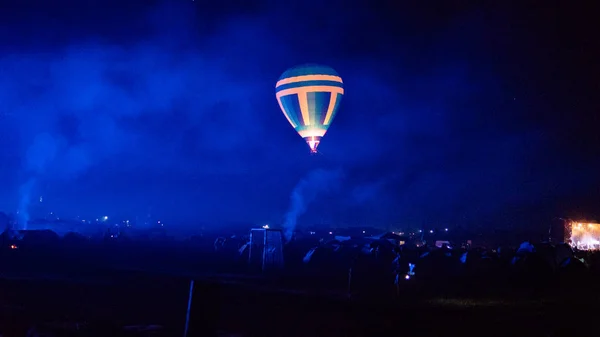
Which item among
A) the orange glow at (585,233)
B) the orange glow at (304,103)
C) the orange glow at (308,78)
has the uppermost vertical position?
the orange glow at (308,78)

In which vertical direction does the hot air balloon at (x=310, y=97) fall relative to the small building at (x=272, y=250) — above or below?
above

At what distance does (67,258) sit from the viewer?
124ft

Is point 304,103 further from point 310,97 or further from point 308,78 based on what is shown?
point 308,78

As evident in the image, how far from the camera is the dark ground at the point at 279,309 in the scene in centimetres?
1451

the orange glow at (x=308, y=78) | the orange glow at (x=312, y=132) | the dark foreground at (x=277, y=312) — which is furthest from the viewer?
the orange glow at (x=312, y=132)

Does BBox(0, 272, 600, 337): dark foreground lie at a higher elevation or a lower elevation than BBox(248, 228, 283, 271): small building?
lower

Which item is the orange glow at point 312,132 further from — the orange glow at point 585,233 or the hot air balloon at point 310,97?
the orange glow at point 585,233

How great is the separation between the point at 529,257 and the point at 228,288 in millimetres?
17752

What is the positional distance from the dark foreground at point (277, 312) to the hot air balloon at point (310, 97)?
18350mm

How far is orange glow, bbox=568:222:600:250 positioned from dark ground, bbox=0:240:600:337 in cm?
4327

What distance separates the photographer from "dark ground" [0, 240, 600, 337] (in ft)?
47.6

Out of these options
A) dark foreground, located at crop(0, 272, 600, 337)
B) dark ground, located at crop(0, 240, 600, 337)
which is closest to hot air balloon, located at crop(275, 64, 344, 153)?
dark ground, located at crop(0, 240, 600, 337)

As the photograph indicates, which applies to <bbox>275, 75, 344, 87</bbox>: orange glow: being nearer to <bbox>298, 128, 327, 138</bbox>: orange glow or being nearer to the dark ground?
<bbox>298, 128, 327, 138</bbox>: orange glow

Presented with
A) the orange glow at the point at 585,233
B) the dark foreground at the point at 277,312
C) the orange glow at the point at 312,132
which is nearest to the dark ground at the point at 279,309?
the dark foreground at the point at 277,312
